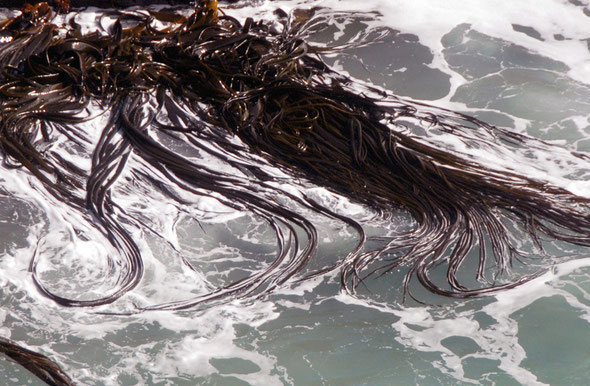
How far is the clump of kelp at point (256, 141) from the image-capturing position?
2.68 metres

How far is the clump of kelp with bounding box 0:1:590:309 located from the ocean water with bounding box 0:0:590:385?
6 centimetres

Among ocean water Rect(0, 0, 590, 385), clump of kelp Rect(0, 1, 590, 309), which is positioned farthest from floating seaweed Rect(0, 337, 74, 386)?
clump of kelp Rect(0, 1, 590, 309)

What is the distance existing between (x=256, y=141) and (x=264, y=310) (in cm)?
96

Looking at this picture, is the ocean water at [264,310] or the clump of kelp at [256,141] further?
the clump of kelp at [256,141]

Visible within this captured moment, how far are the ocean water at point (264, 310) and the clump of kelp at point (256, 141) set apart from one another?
6 cm

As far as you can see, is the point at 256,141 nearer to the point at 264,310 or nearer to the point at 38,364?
the point at 264,310

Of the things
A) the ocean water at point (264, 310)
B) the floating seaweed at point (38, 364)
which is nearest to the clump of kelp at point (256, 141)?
the ocean water at point (264, 310)

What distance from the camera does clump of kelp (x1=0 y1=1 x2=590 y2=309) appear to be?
2.68m

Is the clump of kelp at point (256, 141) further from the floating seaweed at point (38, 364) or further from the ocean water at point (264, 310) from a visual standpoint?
the floating seaweed at point (38, 364)

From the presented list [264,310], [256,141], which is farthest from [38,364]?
[256,141]

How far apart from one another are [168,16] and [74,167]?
4.61 feet

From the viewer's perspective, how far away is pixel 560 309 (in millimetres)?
2445

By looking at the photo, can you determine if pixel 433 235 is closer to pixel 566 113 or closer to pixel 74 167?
pixel 566 113

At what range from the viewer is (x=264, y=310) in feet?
8.07
